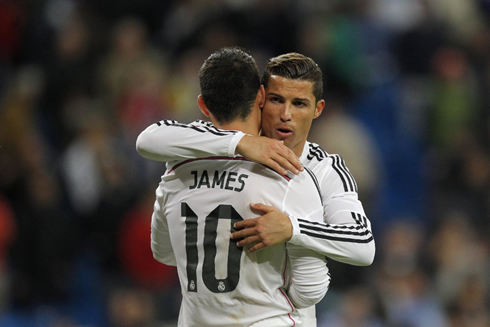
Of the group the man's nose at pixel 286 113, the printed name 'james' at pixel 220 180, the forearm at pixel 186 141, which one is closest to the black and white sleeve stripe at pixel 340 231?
the printed name 'james' at pixel 220 180

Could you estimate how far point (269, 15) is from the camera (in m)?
6.91

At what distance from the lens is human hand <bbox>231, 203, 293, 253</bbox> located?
2.19 m

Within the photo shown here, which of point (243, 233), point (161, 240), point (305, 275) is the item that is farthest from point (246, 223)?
point (161, 240)

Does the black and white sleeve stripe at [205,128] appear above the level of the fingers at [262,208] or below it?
above

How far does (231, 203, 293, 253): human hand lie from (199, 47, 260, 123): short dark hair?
336 millimetres

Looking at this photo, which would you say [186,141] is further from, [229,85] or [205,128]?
[229,85]

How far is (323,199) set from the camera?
2531 millimetres

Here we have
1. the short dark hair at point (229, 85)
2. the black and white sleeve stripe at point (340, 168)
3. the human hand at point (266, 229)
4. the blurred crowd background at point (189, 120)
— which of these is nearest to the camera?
the human hand at point (266, 229)

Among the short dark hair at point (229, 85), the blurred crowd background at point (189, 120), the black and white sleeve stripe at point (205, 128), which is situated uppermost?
the short dark hair at point (229, 85)

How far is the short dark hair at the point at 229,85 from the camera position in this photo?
2.30 m

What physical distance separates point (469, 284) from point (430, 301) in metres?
0.35

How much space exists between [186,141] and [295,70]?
0.70 m

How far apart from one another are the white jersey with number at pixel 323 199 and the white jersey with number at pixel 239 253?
0.06 m

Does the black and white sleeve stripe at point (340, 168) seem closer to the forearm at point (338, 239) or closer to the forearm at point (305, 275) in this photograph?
the forearm at point (338, 239)
